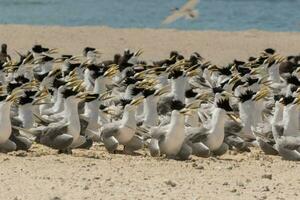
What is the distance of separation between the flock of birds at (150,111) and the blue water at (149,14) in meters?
20.0

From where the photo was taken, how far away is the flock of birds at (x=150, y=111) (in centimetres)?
1199

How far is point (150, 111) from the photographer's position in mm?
13305

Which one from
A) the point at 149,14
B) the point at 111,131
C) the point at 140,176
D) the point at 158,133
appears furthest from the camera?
the point at 149,14

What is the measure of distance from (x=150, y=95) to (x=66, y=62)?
15.3 feet

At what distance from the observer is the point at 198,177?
1037 cm

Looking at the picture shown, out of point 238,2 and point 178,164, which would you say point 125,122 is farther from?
point 238,2

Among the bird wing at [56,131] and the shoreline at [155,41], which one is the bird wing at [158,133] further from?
the shoreline at [155,41]

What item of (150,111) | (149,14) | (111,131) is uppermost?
(150,111)

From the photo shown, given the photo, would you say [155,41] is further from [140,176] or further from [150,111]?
[140,176]

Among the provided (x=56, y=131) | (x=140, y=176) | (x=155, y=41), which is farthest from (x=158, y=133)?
(x=155, y=41)

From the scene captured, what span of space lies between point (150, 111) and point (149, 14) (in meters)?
33.1

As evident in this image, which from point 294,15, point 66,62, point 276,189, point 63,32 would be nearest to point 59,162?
point 276,189

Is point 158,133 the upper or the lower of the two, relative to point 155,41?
upper

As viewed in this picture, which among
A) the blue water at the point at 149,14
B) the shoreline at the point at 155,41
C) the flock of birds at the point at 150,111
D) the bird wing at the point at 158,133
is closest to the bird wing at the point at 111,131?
the flock of birds at the point at 150,111
